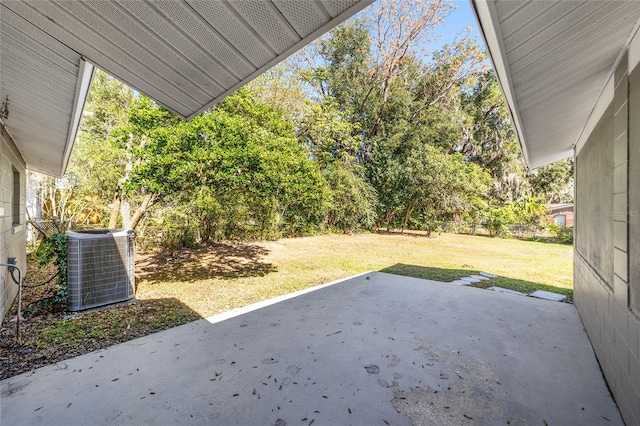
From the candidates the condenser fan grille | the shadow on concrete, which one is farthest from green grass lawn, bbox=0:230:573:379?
the condenser fan grille

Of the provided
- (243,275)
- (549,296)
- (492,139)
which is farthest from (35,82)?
(492,139)

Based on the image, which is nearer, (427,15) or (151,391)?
(151,391)

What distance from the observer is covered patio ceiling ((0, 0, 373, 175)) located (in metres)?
1.48

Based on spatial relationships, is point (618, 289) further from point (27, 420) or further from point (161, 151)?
point (161, 151)

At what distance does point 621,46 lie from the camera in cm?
186

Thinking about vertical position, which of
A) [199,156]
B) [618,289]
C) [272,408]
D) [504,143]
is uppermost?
[504,143]

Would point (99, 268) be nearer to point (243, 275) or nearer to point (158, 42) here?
point (243, 275)

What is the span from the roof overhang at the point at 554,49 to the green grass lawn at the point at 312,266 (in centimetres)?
355

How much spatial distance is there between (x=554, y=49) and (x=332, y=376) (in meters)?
2.56

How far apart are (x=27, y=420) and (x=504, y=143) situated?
18.0m

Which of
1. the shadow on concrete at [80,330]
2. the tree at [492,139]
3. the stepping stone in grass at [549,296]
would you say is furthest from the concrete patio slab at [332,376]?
the tree at [492,139]

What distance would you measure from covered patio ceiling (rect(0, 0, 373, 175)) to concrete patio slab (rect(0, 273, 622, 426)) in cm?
218

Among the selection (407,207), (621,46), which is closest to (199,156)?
(621,46)

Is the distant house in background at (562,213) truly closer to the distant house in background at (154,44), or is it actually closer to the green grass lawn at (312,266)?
the green grass lawn at (312,266)
